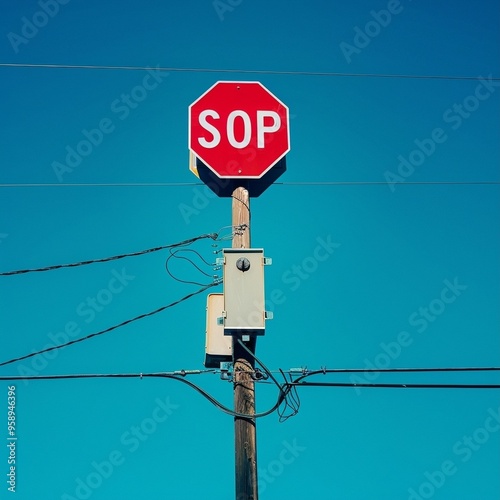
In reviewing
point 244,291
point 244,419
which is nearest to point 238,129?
point 244,291

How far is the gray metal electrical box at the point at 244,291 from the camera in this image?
257 inches

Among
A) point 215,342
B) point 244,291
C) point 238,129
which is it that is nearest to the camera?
point 244,291

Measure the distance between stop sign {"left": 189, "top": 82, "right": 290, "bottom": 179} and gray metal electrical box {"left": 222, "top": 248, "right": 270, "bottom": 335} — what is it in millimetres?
1036

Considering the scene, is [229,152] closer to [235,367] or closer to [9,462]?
[235,367]

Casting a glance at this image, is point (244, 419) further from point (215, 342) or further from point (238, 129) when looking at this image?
point (238, 129)

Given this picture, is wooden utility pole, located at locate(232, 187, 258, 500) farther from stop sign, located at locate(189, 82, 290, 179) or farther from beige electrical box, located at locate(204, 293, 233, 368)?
stop sign, located at locate(189, 82, 290, 179)

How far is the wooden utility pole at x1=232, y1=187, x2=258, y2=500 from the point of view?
243 inches

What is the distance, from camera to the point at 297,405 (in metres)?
6.98

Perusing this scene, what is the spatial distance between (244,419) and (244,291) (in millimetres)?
1066

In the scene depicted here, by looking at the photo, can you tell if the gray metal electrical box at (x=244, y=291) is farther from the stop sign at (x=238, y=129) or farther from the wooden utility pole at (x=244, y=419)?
the stop sign at (x=238, y=129)

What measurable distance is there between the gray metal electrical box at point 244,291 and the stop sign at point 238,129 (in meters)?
1.04

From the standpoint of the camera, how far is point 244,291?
6.62 m

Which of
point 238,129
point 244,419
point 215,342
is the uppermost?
point 238,129

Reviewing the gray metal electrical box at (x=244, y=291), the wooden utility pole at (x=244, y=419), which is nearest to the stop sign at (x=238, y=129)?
the wooden utility pole at (x=244, y=419)
